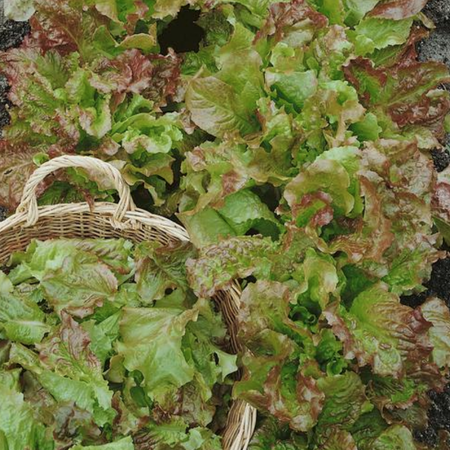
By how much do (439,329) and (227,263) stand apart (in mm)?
563

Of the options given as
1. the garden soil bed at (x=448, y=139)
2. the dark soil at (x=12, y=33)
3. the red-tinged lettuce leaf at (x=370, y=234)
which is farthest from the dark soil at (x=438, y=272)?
the dark soil at (x=12, y=33)

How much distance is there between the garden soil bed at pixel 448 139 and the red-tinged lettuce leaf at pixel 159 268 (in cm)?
84

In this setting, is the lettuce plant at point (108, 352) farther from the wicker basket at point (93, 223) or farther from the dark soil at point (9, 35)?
the dark soil at point (9, 35)

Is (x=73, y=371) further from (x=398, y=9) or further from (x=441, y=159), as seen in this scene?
(x=441, y=159)

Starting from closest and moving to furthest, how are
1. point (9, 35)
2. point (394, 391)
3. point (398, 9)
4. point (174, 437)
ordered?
1. point (174, 437)
2. point (394, 391)
3. point (398, 9)
4. point (9, 35)

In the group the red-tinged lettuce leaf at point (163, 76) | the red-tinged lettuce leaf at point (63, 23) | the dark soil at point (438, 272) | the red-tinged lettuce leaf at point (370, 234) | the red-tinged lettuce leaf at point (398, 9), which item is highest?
the red-tinged lettuce leaf at point (398, 9)

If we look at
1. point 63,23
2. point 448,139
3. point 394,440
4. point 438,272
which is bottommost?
point 438,272

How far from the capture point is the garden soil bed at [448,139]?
231cm

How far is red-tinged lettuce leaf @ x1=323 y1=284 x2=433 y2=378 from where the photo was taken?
5.40 feet

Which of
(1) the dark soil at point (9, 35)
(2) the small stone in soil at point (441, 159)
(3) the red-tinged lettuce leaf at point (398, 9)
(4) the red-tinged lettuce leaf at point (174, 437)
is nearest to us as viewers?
(4) the red-tinged lettuce leaf at point (174, 437)

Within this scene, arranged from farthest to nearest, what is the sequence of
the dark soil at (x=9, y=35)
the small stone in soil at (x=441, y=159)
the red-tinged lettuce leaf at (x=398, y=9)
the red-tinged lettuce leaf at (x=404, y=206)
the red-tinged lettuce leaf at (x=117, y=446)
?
1. the dark soil at (x=9, y=35)
2. the small stone in soil at (x=441, y=159)
3. the red-tinged lettuce leaf at (x=398, y=9)
4. the red-tinged lettuce leaf at (x=404, y=206)
5. the red-tinged lettuce leaf at (x=117, y=446)

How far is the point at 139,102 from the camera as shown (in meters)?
2.07

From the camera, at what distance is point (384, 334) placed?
1701 millimetres

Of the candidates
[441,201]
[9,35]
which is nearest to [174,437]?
[441,201]
